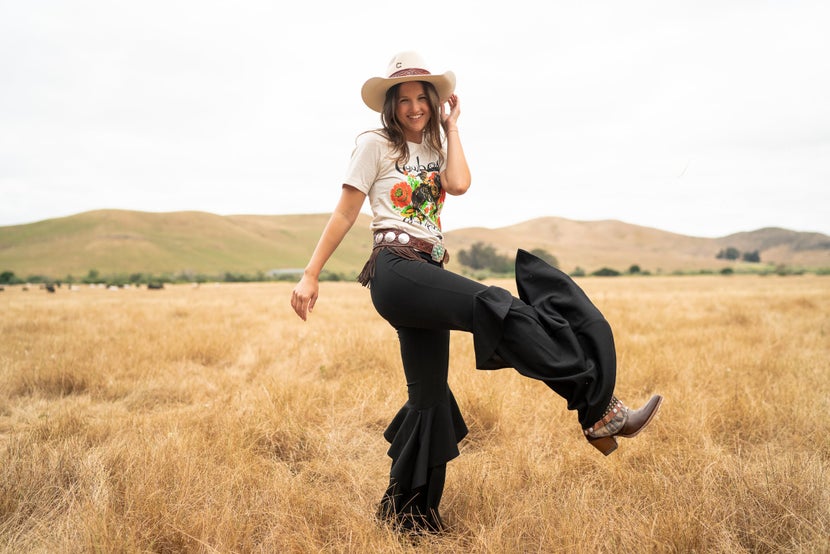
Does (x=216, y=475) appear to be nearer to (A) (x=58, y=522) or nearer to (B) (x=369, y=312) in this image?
(A) (x=58, y=522)

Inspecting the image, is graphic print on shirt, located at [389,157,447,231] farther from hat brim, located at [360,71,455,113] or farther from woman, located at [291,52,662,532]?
hat brim, located at [360,71,455,113]

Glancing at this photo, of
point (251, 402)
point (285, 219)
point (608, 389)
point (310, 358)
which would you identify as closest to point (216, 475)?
point (251, 402)

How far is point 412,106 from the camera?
277cm

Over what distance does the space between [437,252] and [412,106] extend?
2.35 feet

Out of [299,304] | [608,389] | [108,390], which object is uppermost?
[299,304]

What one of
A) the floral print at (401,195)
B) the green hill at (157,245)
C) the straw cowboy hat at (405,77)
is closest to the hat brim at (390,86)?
the straw cowboy hat at (405,77)

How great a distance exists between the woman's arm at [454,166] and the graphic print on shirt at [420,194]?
6cm

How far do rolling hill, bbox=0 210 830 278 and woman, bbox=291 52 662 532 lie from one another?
283 feet

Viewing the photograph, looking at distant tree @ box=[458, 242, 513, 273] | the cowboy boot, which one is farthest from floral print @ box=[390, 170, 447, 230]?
distant tree @ box=[458, 242, 513, 273]

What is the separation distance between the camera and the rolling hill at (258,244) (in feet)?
318

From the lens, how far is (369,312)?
13320 millimetres

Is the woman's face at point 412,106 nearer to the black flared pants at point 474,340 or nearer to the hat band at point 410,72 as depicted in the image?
the hat band at point 410,72

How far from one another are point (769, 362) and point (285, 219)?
482 ft

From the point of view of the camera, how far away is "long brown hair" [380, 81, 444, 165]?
271cm
